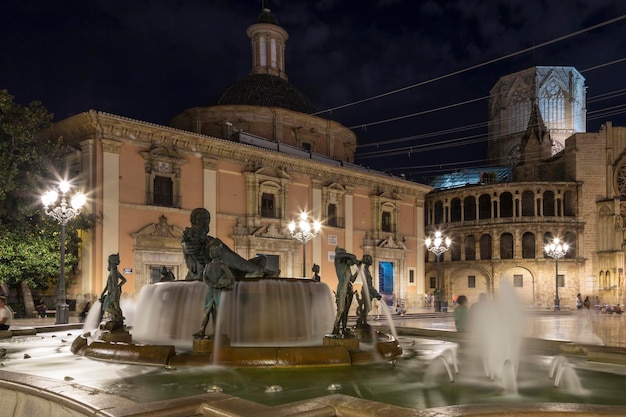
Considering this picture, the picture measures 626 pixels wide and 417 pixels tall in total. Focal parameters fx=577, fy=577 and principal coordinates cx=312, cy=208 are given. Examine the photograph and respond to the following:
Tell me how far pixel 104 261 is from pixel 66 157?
4.40m

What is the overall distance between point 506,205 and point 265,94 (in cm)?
1844

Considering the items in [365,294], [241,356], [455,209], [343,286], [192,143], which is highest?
[192,143]

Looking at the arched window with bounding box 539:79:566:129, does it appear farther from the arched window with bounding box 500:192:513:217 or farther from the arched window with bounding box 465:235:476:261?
the arched window with bounding box 465:235:476:261

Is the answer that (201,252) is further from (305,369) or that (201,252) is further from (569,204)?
(569,204)

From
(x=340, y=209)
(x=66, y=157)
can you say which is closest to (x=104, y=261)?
→ (x=66, y=157)

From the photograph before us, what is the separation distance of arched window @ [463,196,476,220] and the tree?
1083 inches

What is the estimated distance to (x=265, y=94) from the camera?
108 ft

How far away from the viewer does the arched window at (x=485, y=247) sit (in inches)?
1527

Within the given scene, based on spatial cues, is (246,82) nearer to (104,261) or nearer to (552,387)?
(104,261)

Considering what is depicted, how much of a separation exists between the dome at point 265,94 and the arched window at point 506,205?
15.0 meters

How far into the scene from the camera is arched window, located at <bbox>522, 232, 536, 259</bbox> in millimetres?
37625

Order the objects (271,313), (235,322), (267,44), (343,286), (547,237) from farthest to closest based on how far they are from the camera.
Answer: (547,237) → (267,44) → (271,313) → (235,322) → (343,286)

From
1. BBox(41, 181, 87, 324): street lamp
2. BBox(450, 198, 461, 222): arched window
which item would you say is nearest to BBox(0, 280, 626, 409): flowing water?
BBox(41, 181, 87, 324): street lamp

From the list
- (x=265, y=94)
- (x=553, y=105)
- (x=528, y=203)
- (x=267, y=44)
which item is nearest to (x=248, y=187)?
(x=265, y=94)
